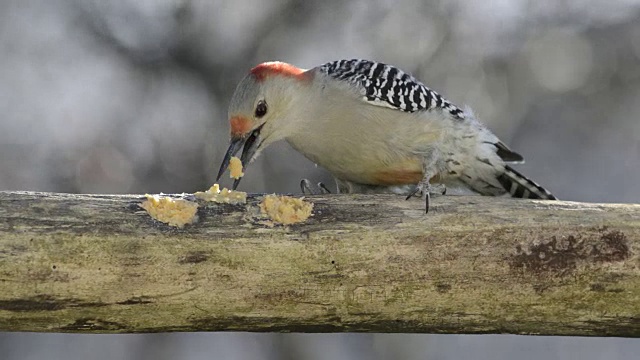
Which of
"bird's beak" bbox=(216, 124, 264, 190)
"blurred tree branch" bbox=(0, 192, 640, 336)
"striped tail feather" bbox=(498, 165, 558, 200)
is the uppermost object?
"bird's beak" bbox=(216, 124, 264, 190)

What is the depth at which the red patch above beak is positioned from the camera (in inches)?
197

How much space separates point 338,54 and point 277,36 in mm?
729

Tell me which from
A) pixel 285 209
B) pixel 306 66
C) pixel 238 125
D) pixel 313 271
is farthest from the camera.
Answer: pixel 306 66

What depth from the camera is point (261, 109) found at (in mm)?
5137

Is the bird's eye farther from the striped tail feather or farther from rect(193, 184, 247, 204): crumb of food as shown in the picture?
the striped tail feather

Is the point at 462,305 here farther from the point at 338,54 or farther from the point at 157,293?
the point at 338,54

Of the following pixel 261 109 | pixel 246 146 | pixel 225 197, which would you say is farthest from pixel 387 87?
pixel 225 197

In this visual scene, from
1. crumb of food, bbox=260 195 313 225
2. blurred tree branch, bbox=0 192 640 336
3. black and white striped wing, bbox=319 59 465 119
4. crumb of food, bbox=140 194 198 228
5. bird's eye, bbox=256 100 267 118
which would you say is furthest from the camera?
black and white striped wing, bbox=319 59 465 119

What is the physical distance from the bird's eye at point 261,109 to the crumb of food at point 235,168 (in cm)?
38

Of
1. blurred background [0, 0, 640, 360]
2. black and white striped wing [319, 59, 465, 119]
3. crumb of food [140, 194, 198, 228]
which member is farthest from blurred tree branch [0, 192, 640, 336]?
blurred background [0, 0, 640, 360]

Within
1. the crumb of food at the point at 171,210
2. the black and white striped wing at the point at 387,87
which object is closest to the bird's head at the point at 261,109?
the black and white striped wing at the point at 387,87

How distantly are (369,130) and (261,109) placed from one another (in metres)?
0.62

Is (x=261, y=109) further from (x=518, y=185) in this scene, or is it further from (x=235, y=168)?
(x=518, y=185)

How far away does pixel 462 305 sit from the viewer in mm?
3816
